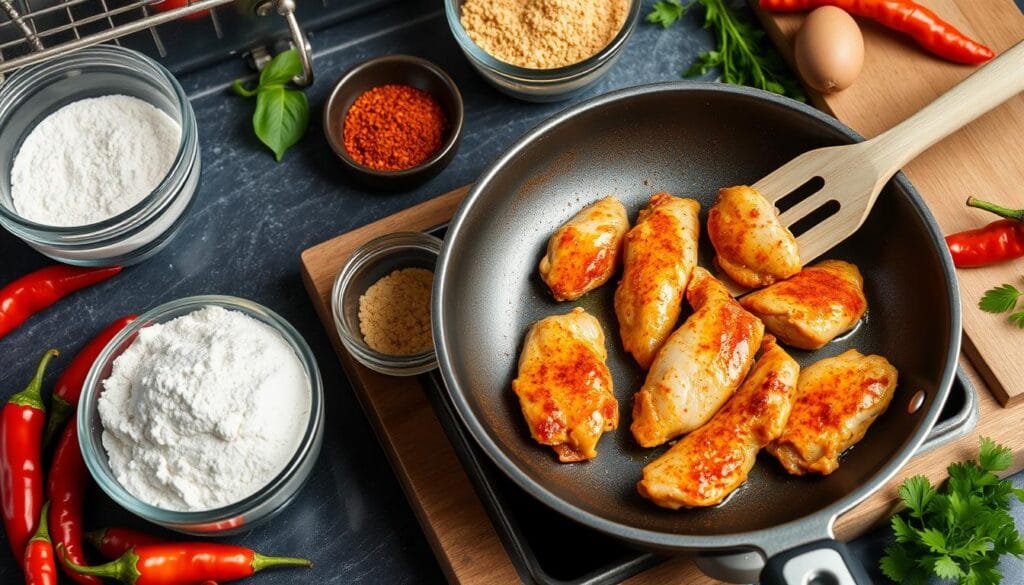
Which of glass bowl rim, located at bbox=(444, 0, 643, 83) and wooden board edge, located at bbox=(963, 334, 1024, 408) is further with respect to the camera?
glass bowl rim, located at bbox=(444, 0, 643, 83)

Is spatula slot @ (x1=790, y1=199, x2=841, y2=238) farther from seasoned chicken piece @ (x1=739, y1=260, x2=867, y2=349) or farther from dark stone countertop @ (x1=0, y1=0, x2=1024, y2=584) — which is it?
dark stone countertop @ (x1=0, y1=0, x2=1024, y2=584)

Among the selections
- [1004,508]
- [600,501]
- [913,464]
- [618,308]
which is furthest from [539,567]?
[1004,508]

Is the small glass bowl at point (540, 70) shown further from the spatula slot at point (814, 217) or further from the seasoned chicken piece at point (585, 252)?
the spatula slot at point (814, 217)

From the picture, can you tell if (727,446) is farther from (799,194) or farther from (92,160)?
(92,160)

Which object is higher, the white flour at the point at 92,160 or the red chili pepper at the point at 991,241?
the white flour at the point at 92,160

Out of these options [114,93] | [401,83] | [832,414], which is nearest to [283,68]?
[401,83]

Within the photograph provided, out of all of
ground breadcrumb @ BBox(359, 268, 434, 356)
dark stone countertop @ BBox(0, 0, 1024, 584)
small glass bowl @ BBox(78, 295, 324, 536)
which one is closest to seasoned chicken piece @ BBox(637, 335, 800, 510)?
dark stone countertop @ BBox(0, 0, 1024, 584)

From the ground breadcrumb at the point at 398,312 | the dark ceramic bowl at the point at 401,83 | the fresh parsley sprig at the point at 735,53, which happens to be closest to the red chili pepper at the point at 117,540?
the ground breadcrumb at the point at 398,312

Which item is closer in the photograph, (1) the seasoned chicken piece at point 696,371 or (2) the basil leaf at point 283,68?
(1) the seasoned chicken piece at point 696,371
